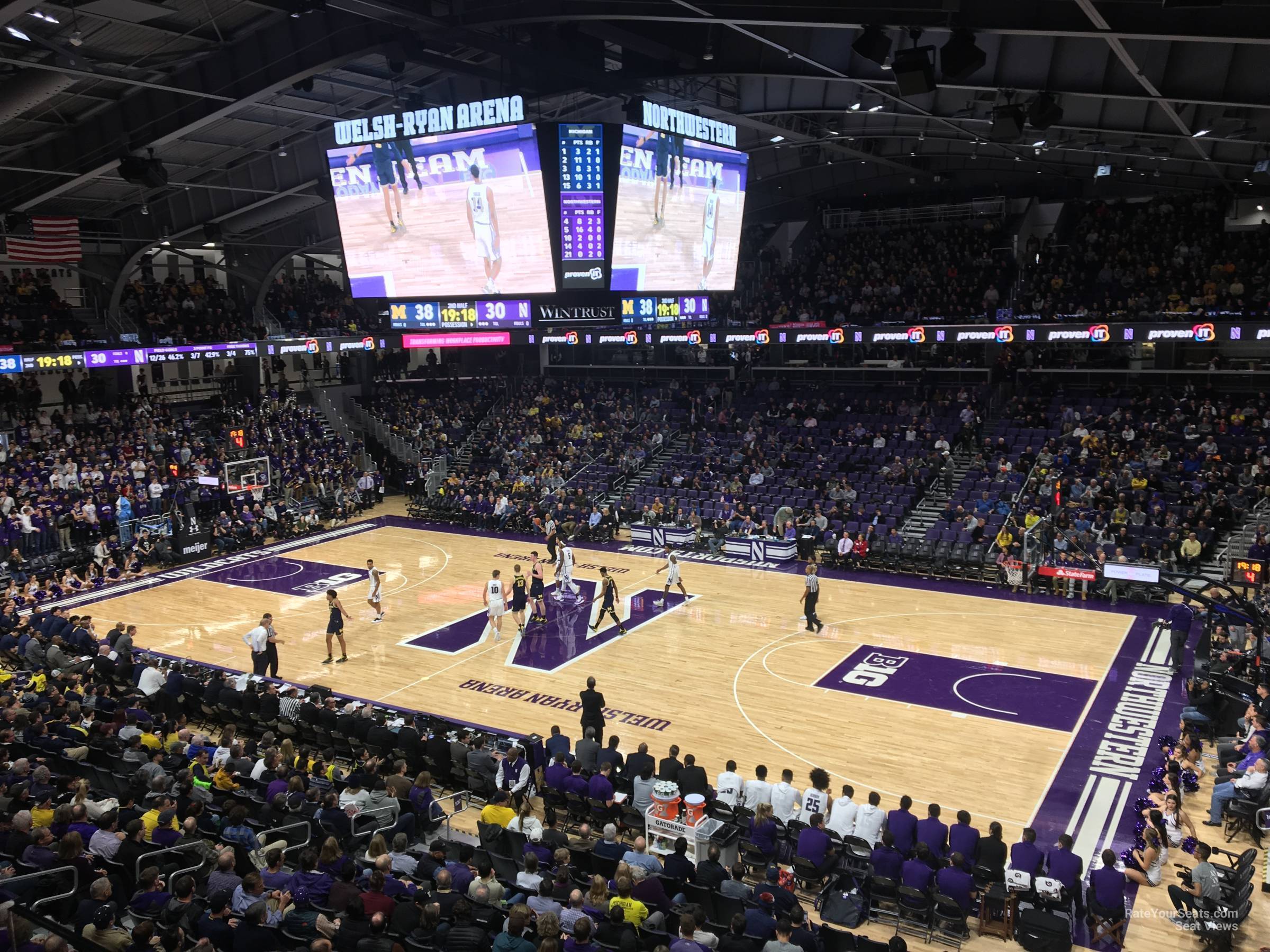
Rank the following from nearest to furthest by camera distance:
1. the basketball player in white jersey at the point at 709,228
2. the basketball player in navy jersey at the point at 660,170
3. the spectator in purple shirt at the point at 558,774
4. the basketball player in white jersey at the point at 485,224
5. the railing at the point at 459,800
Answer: the spectator in purple shirt at the point at 558,774 < the railing at the point at 459,800 < the basketball player in navy jersey at the point at 660,170 < the basketball player in white jersey at the point at 485,224 < the basketball player in white jersey at the point at 709,228

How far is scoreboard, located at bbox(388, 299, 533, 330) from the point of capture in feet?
81.1

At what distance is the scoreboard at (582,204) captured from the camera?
22219mm

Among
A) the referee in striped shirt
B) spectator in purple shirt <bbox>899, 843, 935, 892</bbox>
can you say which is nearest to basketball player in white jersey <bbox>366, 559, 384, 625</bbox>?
the referee in striped shirt

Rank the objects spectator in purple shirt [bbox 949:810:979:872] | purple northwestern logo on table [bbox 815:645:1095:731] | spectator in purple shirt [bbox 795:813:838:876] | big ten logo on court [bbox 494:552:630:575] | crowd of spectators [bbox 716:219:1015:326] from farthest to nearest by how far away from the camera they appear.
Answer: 1. crowd of spectators [bbox 716:219:1015:326]
2. big ten logo on court [bbox 494:552:630:575]
3. purple northwestern logo on table [bbox 815:645:1095:731]
4. spectator in purple shirt [bbox 795:813:838:876]
5. spectator in purple shirt [bbox 949:810:979:872]

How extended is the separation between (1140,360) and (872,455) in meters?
10.1

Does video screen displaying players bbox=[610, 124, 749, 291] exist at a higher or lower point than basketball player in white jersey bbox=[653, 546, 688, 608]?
higher

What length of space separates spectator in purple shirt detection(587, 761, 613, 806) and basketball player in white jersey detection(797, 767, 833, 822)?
2.30 meters

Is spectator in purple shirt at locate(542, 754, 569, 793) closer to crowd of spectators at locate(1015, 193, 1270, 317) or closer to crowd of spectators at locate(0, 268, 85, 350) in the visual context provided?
crowd of spectators at locate(1015, 193, 1270, 317)

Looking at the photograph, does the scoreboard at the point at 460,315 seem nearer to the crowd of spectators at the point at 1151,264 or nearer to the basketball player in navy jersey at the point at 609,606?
the basketball player in navy jersey at the point at 609,606

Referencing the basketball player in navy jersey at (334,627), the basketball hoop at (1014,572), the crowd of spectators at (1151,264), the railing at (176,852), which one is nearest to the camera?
the railing at (176,852)

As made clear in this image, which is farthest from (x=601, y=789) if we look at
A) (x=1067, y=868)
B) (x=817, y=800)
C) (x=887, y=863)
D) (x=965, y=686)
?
(x=965, y=686)

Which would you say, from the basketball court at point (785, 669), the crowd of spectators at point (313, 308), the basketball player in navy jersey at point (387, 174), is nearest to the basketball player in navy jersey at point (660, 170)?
the basketball player in navy jersey at point (387, 174)

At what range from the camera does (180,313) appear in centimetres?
3784

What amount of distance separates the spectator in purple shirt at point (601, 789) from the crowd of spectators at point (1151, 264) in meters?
23.7
